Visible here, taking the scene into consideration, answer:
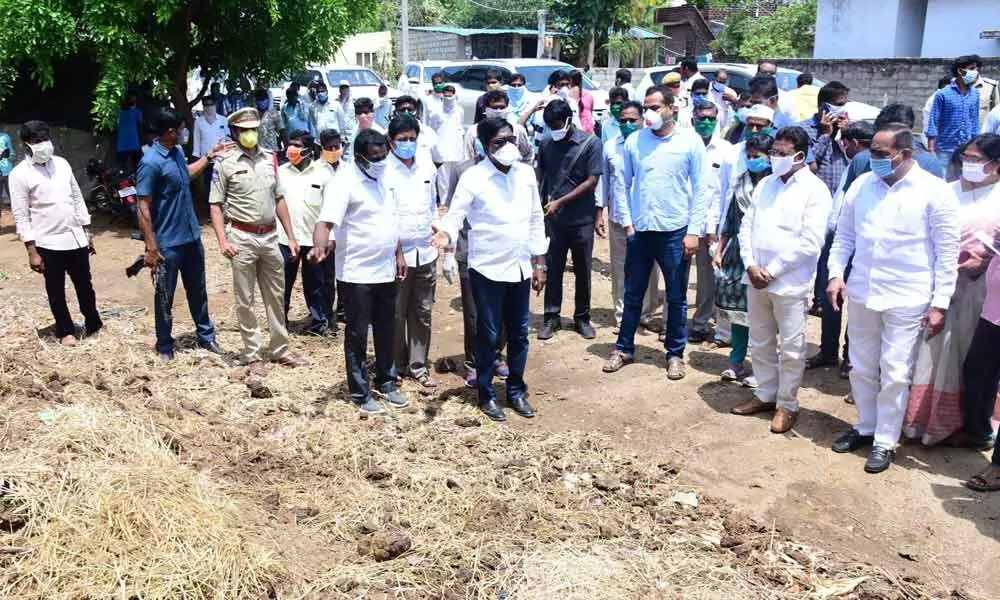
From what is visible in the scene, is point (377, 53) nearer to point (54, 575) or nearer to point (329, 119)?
point (329, 119)

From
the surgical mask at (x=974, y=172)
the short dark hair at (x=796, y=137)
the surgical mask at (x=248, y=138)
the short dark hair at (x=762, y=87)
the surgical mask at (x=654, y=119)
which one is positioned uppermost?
the short dark hair at (x=762, y=87)

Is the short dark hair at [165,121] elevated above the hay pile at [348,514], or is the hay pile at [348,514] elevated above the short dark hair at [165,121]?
the short dark hair at [165,121]

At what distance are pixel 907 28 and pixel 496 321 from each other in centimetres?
2051

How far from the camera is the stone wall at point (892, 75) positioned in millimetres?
17406

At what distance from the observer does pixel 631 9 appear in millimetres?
29828

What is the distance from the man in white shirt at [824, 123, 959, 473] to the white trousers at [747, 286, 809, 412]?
347 mm

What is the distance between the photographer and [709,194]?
6.21 metres

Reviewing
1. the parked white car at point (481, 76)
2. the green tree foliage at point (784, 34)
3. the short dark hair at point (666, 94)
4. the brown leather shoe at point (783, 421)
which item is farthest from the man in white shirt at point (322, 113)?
the green tree foliage at point (784, 34)

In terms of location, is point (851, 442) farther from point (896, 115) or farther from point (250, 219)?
point (250, 219)

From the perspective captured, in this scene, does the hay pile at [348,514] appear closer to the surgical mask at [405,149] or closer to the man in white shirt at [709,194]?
the surgical mask at [405,149]

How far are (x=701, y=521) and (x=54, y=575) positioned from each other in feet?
9.35

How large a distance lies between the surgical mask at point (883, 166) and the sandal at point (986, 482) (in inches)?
63.0

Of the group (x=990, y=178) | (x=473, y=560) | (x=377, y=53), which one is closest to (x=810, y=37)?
(x=377, y=53)

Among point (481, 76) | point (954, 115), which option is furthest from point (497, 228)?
point (481, 76)
